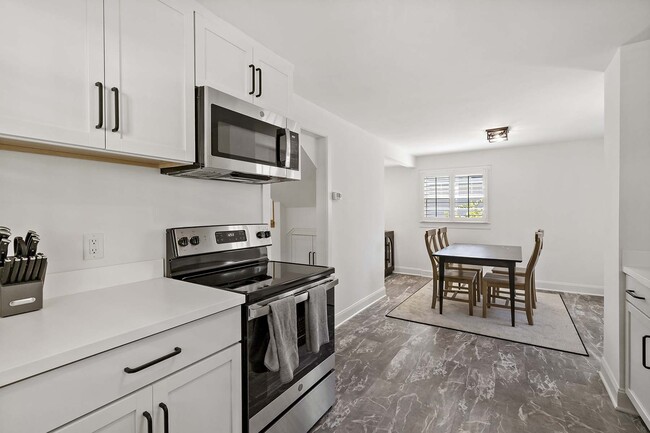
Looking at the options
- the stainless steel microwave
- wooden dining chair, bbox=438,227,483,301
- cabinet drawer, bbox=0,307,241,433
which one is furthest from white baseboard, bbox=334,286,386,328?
cabinet drawer, bbox=0,307,241,433

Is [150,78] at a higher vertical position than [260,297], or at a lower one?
higher

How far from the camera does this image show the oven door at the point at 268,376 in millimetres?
1412

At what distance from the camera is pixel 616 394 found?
81.3 inches

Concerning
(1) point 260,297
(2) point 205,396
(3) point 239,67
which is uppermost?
(3) point 239,67

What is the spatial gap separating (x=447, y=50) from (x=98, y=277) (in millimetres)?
2439

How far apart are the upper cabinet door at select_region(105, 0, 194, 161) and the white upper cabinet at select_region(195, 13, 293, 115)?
0.07 metres

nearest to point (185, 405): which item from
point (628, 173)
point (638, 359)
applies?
point (638, 359)

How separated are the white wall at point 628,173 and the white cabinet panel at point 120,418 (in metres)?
2.73

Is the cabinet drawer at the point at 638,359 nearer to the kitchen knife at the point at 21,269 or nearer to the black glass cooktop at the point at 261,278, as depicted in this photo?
the black glass cooktop at the point at 261,278

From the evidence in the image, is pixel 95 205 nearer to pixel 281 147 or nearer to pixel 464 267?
pixel 281 147

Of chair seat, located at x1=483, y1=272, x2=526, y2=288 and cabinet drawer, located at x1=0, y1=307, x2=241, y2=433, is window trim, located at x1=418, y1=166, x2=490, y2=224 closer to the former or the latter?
chair seat, located at x1=483, y1=272, x2=526, y2=288

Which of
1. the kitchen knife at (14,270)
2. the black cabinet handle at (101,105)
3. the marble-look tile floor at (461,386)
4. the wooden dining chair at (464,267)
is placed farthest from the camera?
the wooden dining chair at (464,267)

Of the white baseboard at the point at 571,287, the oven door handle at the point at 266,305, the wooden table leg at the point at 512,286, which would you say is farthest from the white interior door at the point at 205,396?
the white baseboard at the point at 571,287

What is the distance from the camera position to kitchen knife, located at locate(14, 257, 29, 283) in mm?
1139
